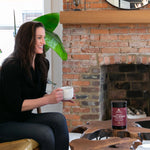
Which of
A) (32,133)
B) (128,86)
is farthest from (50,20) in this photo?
(32,133)

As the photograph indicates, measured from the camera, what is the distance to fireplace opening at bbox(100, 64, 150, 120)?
3436 mm

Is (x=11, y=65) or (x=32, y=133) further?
(x=11, y=65)

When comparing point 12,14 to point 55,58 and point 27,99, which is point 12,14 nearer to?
point 55,58

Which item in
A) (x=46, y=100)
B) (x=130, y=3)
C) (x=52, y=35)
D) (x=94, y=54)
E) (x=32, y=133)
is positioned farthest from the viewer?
(x=94, y=54)

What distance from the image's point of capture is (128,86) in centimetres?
347

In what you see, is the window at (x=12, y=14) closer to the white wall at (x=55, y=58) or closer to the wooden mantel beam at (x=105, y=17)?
the white wall at (x=55, y=58)

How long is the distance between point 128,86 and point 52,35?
3.95 feet

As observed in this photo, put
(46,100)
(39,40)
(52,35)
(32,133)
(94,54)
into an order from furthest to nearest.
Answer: (94,54) < (52,35) < (39,40) < (46,100) < (32,133)

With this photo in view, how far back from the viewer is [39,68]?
78.0 inches

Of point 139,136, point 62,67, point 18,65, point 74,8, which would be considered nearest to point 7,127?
point 18,65

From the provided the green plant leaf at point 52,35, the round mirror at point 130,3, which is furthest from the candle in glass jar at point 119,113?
the round mirror at point 130,3

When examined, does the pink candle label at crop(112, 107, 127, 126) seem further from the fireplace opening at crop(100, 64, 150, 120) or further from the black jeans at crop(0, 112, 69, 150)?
the fireplace opening at crop(100, 64, 150, 120)

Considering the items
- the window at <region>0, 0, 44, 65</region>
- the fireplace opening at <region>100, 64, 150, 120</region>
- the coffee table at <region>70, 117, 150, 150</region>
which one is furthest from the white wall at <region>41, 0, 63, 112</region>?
the coffee table at <region>70, 117, 150, 150</region>

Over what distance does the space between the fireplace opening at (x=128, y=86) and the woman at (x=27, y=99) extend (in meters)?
1.65
